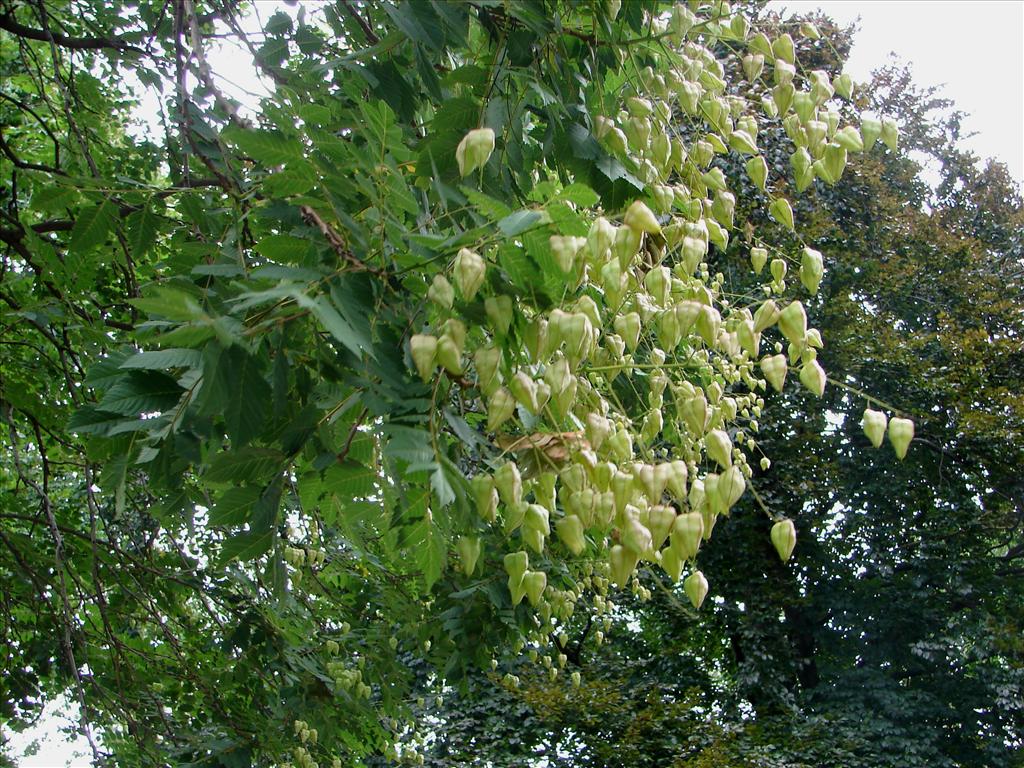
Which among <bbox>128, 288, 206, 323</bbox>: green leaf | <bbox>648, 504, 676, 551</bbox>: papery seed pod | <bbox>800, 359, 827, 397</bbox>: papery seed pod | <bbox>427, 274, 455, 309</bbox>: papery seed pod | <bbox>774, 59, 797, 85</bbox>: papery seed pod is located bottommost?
<bbox>128, 288, 206, 323</bbox>: green leaf

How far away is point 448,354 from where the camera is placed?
1.30m

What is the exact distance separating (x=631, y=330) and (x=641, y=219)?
32 centimetres

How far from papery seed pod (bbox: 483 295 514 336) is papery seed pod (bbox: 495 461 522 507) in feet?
0.64

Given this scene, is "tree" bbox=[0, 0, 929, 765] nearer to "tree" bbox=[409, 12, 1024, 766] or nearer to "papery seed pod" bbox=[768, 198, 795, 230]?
"papery seed pod" bbox=[768, 198, 795, 230]

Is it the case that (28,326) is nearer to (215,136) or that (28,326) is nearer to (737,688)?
(215,136)

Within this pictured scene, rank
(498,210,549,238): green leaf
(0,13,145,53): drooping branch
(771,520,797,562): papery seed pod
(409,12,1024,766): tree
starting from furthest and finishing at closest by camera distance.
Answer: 1. (409,12,1024,766): tree
2. (0,13,145,53): drooping branch
3. (771,520,797,562): papery seed pod
4. (498,210,549,238): green leaf

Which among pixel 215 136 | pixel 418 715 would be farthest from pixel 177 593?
pixel 418 715

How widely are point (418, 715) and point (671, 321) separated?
21.8 feet

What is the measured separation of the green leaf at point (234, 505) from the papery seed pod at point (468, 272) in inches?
24.6

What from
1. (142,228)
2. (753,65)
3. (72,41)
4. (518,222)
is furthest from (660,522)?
(72,41)

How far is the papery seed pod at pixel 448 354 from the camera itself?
→ 1.30 metres

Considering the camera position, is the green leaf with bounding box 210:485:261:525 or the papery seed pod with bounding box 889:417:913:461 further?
the green leaf with bounding box 210:485:261:525

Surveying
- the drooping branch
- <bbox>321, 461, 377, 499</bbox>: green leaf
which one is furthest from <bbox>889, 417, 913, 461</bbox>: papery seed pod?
the drooping branch

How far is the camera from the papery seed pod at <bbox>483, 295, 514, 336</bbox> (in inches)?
53.9
